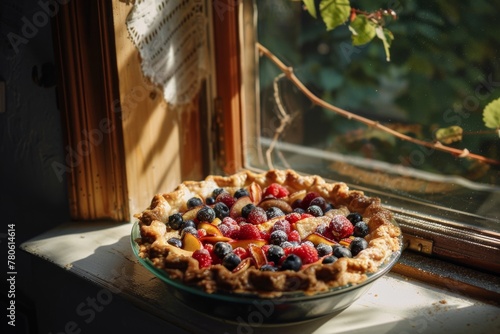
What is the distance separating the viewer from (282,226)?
1350mm

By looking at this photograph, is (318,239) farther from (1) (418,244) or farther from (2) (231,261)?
(1) (418,244)

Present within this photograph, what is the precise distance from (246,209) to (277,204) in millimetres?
88

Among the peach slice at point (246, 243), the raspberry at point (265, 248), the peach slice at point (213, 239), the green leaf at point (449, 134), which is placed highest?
the green leaf at point (449, 134)

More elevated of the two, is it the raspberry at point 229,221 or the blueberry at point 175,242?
the raspberry at point 229,221

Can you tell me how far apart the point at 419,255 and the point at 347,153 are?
1.55 feet

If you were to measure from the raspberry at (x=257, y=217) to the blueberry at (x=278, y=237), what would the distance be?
0.10m

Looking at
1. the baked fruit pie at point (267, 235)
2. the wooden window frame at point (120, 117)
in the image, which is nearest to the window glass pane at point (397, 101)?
the wooden window frame at point (120, 117)

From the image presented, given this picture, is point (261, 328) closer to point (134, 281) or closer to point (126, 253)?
point (134, 281)

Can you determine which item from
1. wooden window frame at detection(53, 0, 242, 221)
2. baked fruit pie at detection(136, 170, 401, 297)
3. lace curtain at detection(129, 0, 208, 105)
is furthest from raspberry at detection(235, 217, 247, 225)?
lace curtain at detection(129, 0, 208, 105)

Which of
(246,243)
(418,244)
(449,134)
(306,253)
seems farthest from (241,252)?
(449,134)

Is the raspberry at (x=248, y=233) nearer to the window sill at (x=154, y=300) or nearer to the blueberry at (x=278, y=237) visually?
the blueberry at (x=278, y=237)

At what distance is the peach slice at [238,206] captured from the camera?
1.47 m

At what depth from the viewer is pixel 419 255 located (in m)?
1.52

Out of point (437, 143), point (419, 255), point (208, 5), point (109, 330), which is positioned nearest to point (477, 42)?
point (437, 143)
